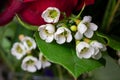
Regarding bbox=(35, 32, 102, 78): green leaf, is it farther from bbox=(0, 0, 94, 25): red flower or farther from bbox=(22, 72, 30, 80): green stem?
bbox=(22, 72, 30, 80): green stem

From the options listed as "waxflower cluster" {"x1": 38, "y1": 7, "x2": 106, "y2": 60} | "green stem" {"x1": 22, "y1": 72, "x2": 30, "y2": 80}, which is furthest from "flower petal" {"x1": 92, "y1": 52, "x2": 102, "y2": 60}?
"green stem" {"x1": 22, "y1": 72, "x2": 30, "y2": 80}

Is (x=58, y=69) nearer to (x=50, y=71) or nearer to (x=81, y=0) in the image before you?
(x=50, y=71)

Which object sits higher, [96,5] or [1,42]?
[96,5]

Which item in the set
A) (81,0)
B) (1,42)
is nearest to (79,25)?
(81,0)

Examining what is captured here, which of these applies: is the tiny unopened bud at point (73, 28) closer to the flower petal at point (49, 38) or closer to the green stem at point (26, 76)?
the flower petal at point (49, 38)

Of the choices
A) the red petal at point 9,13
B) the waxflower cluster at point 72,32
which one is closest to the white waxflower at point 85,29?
the waxflower cluster at point 72,32

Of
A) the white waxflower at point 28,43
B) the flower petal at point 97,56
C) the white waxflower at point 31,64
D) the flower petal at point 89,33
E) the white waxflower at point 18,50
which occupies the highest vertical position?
the flower petal at point 89,33
